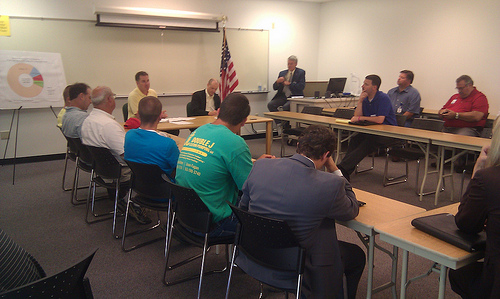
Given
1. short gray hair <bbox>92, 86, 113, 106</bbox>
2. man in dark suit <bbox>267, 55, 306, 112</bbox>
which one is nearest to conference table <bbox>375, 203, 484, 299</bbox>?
short gray hair <bbox>92, 86, 113, 106</bbox>

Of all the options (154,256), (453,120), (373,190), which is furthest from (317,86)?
(154,256)

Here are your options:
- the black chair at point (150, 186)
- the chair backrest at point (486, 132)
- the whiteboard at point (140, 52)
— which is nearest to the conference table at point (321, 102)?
the whiteboard at point (140, 52)

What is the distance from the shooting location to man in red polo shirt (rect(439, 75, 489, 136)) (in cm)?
543

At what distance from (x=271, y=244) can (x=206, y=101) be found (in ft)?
15.8

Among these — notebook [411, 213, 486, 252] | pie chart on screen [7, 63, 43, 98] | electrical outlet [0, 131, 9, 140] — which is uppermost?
pie chart on screen [7, 63, 43, 98]

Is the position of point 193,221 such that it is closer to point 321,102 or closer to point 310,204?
point 310,204

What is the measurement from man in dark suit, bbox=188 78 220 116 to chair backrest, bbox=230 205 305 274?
419 cm

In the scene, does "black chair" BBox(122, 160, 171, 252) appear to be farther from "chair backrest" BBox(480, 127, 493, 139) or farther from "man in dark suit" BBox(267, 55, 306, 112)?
"man in dark suit" BBox(267, 55, 306, 112)

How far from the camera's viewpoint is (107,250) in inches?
121

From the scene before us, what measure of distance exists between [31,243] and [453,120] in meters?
5.66

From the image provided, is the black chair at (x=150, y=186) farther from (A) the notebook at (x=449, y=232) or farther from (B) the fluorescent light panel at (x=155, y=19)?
(B) the fluorescent light panel at (x=155, y=19)

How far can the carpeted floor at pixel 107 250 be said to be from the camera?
2496mm

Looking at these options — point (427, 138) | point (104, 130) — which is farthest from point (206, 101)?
point (427, 138)

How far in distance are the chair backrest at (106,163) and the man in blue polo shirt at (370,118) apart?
2.76m
